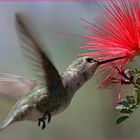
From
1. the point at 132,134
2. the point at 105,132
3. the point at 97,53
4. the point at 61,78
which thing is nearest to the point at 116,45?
the point at 97,53

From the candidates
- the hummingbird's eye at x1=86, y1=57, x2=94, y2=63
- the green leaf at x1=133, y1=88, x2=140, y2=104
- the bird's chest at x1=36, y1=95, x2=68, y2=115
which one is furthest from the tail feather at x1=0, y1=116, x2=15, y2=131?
the green leaf at x1=133, y1=88, x2=140, y2=104

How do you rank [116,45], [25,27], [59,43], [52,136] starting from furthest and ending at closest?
[59,43] → [52,136] → [116,45] → [25,27]

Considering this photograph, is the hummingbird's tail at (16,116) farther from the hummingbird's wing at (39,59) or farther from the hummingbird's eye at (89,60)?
the hummingbird's eye at (89,60)

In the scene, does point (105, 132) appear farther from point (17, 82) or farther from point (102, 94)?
point (17, 82)

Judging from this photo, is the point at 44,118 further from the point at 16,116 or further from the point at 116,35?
the point at 116,35

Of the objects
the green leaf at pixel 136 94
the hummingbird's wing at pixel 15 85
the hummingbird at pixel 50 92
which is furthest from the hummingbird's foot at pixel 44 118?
the green leaf at pixel 136 94

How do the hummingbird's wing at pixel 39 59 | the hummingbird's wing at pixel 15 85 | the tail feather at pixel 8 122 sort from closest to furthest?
the hummingbird's wing at pixel 39 59, the tail feather at pixel 8 122, the hummingbird's wing at pixel 15 85
